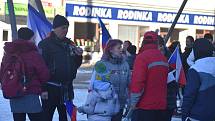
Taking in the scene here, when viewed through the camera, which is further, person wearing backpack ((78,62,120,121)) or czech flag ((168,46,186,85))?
czech flag ((168,46,186,85))

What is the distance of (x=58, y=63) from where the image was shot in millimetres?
6926

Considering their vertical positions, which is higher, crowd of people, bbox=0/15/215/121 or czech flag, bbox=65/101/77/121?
crowd of people, bbox=0/15/215/121

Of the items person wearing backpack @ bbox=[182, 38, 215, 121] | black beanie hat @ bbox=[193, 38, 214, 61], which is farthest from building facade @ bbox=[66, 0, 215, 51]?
person wearing backpack @ bbox=[182, 38, 215, 121]

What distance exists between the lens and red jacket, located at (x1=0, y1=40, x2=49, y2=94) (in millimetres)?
6293

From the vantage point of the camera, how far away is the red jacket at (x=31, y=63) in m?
6.29

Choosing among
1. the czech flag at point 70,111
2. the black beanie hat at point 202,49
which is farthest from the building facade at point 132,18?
the black beanie hat at point 202,49

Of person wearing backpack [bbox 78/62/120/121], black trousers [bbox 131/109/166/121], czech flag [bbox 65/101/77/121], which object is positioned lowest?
czech flag [bbox 65/101/77/121]

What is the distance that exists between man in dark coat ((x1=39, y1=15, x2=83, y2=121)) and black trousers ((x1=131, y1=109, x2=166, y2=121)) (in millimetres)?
1179

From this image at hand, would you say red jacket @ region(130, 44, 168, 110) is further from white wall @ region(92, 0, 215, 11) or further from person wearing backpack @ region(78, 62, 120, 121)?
white wall @ region(92, 0, 215, 11)

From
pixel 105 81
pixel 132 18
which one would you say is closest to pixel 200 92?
pixel 105 81

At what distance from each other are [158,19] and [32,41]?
101ft

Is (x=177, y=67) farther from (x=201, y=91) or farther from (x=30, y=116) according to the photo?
(x=201, y=91)

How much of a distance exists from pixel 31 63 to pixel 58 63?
2.27 feet

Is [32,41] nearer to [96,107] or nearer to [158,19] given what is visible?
[96,107]
